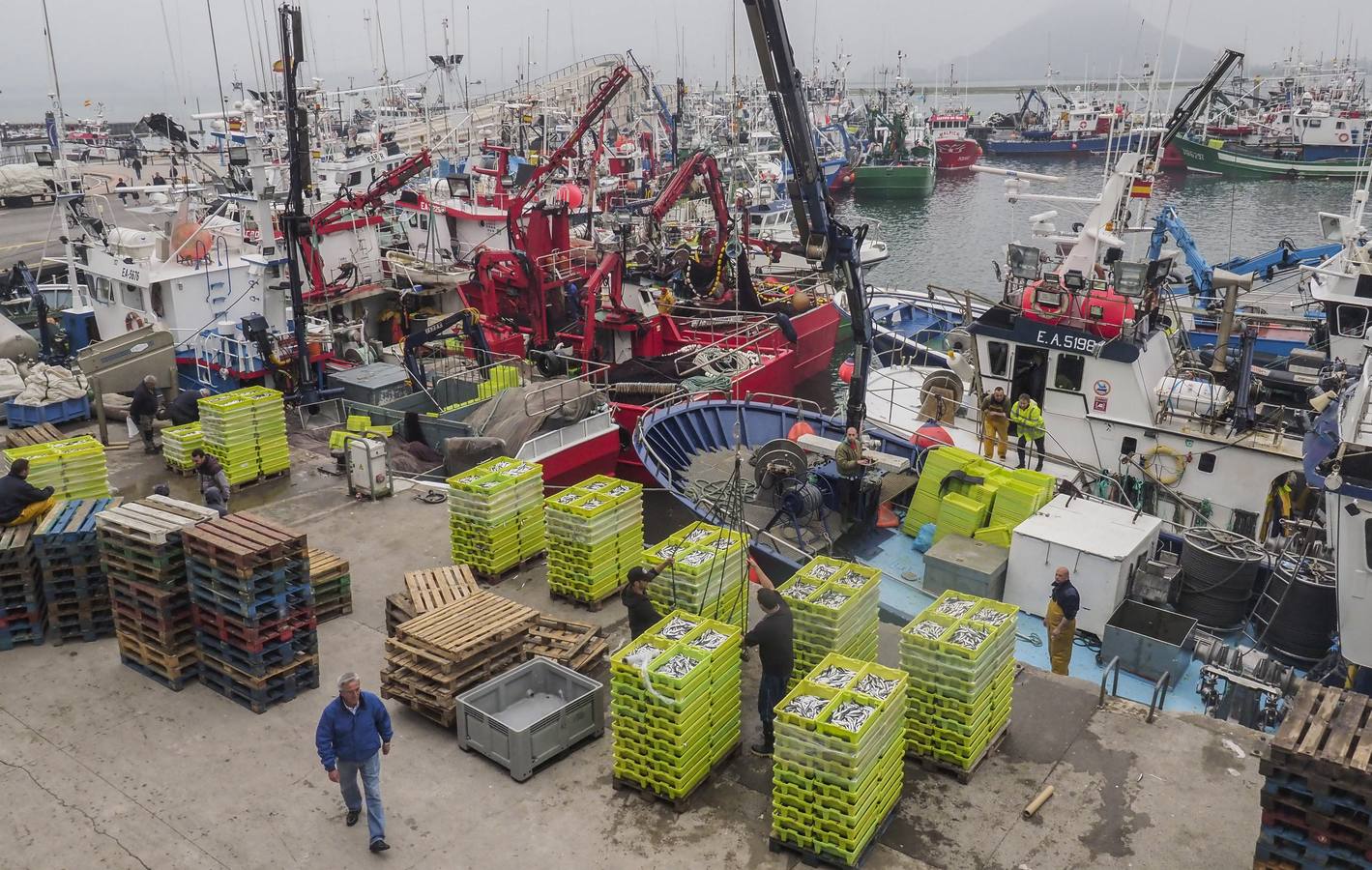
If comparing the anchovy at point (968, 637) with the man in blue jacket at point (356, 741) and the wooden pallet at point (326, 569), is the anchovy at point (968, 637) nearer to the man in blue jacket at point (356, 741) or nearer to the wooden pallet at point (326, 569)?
the man in blue jacket at point (356, 741)

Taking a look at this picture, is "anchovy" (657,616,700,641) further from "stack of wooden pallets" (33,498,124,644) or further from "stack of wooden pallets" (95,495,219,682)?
"stack of wooden pallets" (33,498,124,644)

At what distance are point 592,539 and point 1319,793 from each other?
22.0 feet

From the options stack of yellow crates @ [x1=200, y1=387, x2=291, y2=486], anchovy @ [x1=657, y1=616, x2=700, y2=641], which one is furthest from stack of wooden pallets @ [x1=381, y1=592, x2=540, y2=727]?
stack of yellow crates @ [x1=200, y1=387, x2=291, y2=486]

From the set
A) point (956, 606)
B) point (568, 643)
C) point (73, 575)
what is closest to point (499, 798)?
point (568, 643)

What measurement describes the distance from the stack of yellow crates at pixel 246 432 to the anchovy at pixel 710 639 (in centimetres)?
880

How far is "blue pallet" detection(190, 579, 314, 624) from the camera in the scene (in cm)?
891

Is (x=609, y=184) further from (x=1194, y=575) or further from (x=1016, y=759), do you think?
(x=1016, y=759)

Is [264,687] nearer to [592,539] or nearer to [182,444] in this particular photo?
[592,539]

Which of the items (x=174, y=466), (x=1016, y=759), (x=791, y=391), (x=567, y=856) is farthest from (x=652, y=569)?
(x=791, y=391)

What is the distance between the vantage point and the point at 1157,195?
5981 centimetres

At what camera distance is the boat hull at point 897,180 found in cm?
6128

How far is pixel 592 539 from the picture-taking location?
10.8 metres

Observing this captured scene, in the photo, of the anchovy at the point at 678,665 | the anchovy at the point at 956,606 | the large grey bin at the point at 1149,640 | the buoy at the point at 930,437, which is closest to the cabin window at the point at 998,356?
the buoy at the point at 930,437

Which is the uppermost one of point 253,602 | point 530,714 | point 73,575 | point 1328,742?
point 1328,742
